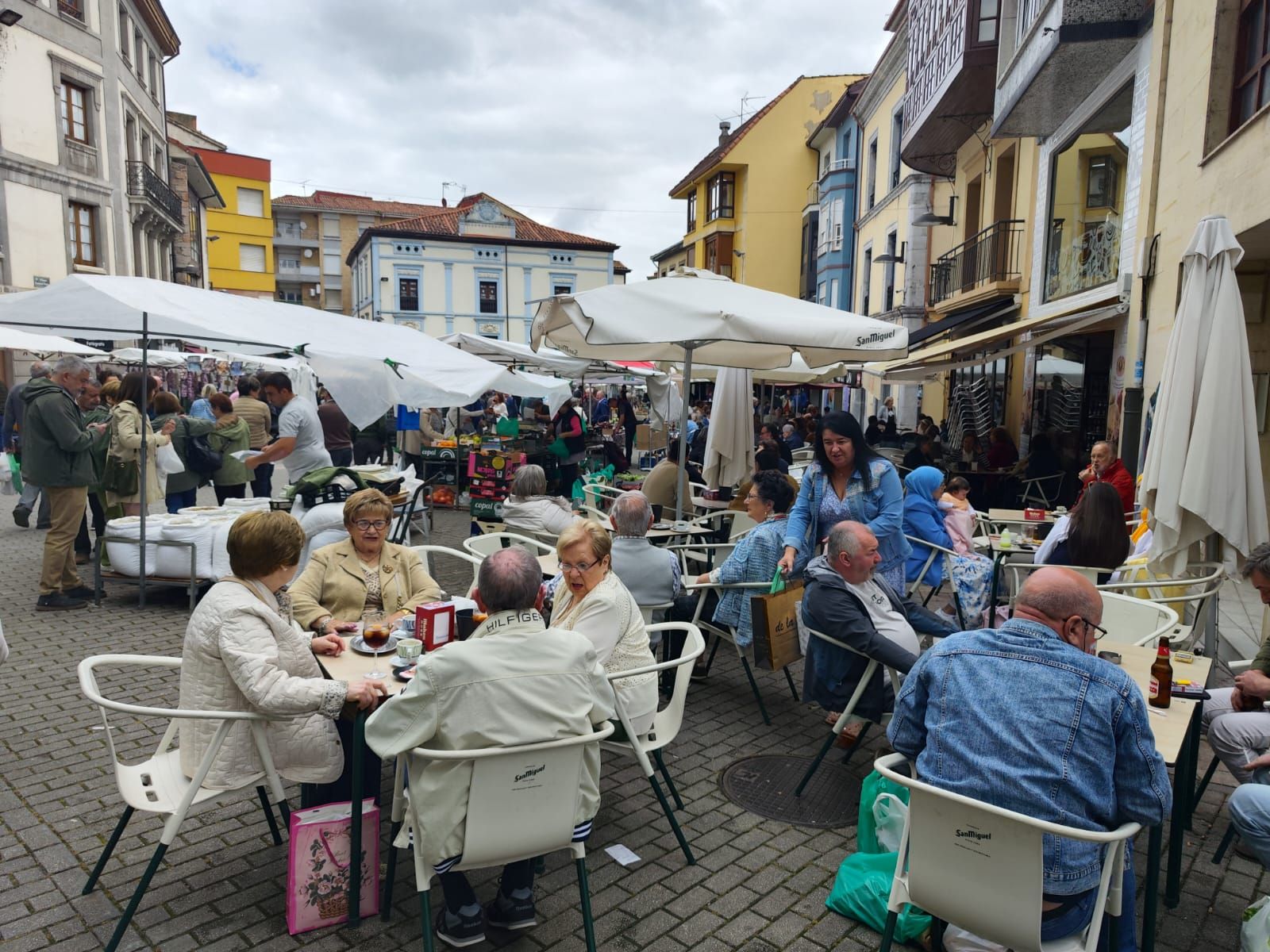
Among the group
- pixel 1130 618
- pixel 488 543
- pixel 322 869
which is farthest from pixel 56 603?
pixel 1130 618

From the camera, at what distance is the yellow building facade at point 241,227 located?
50781 mm

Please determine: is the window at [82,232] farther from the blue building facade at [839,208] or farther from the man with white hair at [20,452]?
the blue building facade at [839,208]

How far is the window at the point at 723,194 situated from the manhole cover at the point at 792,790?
35.9 meters

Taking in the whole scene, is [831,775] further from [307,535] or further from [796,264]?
[796,264]

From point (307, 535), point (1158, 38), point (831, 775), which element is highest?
point (1158, 38)

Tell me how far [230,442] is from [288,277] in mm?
59925

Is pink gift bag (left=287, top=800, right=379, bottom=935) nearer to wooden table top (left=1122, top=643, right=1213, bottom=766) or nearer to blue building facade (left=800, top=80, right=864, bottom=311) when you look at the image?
wooden table top (left=1122, top=643, right=1213, bottom=766)

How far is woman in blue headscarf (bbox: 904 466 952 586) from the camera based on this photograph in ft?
21.1

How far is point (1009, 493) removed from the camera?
11898 mm

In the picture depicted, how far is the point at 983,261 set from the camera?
15055 millimetres

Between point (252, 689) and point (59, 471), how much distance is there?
16.8 feet

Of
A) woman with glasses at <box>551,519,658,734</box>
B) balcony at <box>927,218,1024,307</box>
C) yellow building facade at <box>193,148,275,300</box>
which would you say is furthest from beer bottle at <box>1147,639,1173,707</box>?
yellow building facade at <box>193,148,275,300</box>

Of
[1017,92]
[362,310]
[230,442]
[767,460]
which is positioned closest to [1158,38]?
[1017,92]

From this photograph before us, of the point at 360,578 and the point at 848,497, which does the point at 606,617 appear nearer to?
the point at 360,578
